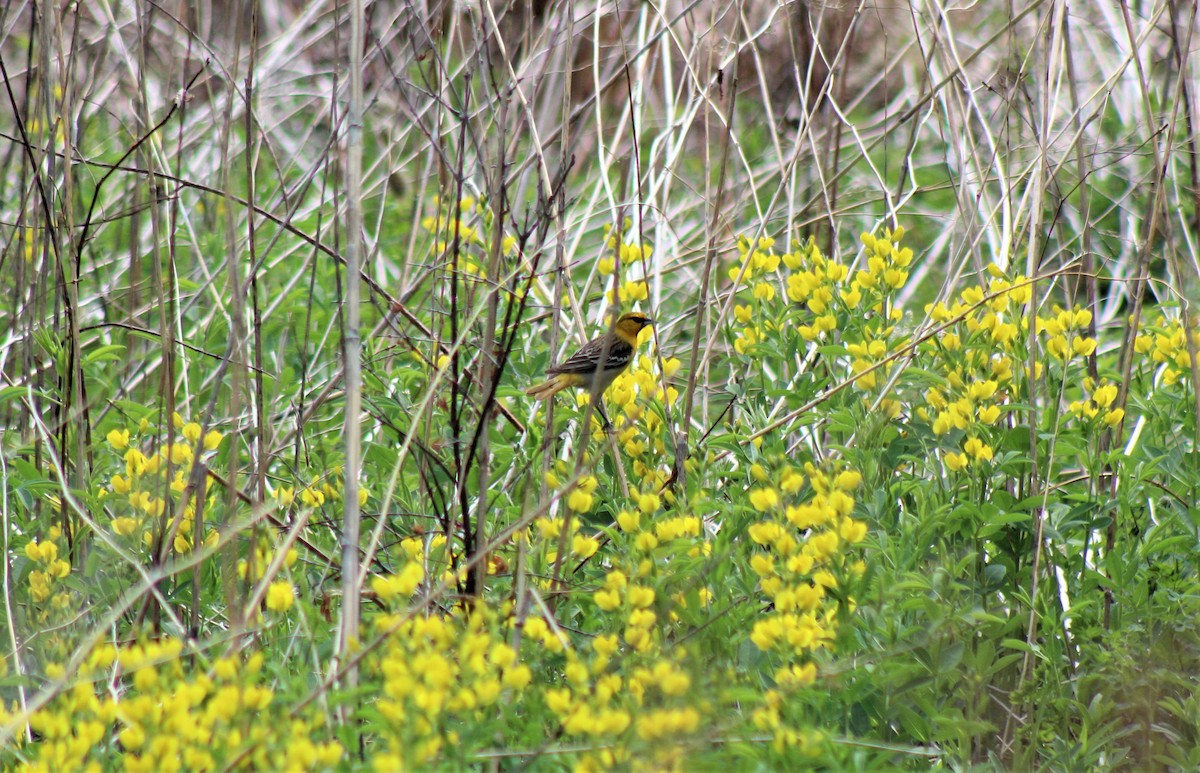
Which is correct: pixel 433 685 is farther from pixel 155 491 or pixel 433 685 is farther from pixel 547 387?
pixel 547 387

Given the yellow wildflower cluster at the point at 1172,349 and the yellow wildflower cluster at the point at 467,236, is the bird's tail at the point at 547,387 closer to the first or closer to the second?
the yellow wildflower cluster at the point at 467,236

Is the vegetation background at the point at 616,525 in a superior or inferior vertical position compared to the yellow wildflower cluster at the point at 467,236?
inferior

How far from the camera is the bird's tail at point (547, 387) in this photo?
10.8ft

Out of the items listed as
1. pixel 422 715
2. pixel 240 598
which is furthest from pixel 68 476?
pixel 422 715

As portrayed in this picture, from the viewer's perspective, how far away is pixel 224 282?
16.1 ft

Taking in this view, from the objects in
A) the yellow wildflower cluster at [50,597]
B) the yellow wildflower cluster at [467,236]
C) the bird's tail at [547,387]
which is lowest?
the yellow wildflower cluster at [50,597]

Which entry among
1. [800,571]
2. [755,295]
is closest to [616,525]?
[755,295]

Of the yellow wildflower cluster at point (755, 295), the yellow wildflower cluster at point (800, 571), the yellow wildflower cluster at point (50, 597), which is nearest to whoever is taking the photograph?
the yellow wildflower cluster at point (800, 571)

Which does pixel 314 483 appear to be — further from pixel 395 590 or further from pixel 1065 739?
pixel 1065 739

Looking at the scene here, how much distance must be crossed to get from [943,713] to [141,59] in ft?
7.53

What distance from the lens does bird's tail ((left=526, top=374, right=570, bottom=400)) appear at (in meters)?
3.28

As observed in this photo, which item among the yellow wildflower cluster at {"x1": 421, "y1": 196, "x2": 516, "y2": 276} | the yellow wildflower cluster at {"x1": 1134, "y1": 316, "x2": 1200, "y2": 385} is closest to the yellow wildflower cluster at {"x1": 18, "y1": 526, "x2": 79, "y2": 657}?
the yellow wildflower cluster at {"x1": 421, "y1": 196, "x2": 516, "y2": 276}

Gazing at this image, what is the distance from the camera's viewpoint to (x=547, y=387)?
11.0ft

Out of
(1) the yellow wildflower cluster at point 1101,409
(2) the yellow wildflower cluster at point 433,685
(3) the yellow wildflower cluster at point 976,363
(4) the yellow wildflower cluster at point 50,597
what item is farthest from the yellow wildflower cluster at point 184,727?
(1) the yellow wildflower cluster at point 1101,409
